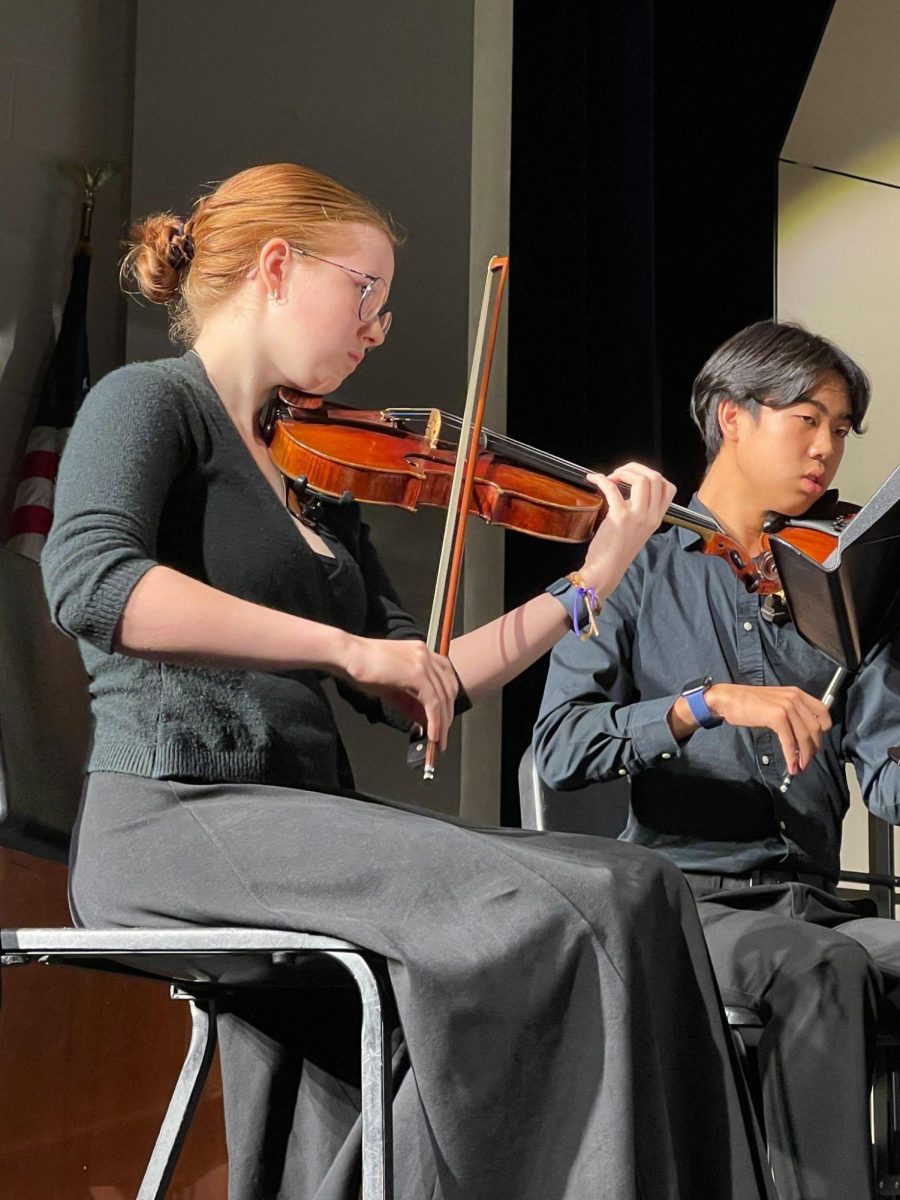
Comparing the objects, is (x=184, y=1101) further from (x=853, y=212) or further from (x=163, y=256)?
(x=853, y=212)

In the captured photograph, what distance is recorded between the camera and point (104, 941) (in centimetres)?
89

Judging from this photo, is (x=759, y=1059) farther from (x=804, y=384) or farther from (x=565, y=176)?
(x=565, y=176)

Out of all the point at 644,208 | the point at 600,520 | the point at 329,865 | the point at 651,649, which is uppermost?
the point at 644,208

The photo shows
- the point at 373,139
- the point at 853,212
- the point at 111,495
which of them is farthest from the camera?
the point at 853,212

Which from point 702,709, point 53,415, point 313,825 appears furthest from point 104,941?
point 53,415

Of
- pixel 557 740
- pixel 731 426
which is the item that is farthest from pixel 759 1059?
pixel 731 426

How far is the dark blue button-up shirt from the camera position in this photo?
1491 millimetres

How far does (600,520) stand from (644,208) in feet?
4.55

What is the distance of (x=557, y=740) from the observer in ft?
4.95

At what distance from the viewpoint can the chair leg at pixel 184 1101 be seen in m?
1.14

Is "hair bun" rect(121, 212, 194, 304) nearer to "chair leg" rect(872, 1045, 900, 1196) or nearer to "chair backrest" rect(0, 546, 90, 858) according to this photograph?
"chair backrest" rect(0, 546, 90, 858)

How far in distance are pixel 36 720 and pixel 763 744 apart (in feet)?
2.68

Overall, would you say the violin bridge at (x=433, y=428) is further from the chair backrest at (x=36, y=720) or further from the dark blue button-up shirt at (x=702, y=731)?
the chair backrest at (x=36, y=720)

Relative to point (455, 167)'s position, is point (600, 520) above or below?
below
